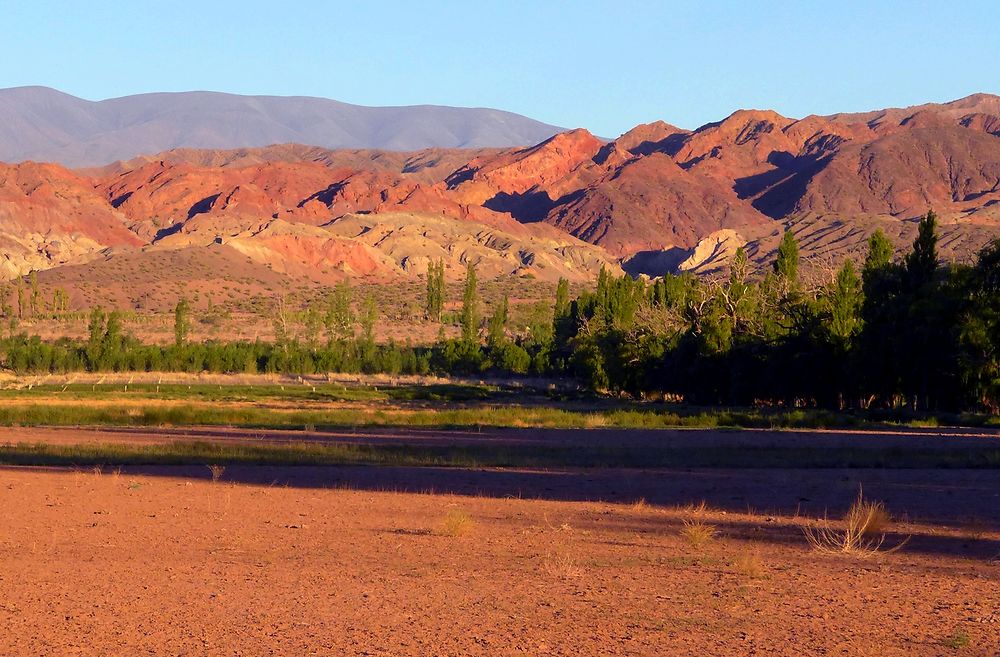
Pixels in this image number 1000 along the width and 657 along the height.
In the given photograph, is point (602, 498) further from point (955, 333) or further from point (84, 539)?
point (955, 333)

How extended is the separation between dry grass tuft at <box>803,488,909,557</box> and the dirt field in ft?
0.69

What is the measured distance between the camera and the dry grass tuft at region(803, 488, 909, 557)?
12484mm

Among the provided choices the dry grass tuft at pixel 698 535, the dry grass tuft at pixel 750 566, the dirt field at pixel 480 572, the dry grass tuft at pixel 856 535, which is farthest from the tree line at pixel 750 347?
the dry grass tuft at pixel 750 566

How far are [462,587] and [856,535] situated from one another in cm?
534

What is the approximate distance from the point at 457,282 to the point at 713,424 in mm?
111151

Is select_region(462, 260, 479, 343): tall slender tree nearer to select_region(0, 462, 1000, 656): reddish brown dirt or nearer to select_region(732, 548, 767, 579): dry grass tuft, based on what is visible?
select_region(0, 462, 1000, 656): reddish brown dirt

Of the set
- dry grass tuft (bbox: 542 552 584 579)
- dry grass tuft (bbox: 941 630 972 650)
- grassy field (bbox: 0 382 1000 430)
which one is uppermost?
dry grass tuft (bbox: 941 630 972 650)

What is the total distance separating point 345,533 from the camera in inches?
568

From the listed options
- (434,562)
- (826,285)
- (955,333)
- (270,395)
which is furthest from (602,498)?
(270,395)

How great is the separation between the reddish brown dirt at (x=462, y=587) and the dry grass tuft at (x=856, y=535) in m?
0.24

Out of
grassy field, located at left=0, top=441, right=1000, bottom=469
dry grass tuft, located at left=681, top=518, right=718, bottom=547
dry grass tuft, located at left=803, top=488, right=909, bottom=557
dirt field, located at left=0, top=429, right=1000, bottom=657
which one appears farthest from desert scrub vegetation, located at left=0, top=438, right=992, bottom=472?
dry grass tuft, located at left=681, top=518, right=718, bottom=547

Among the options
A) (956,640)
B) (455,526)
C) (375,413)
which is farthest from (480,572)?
(375,413)

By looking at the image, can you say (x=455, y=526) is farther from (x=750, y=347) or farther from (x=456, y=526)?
(x=750, y=347)

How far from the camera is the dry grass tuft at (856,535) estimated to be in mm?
12484
